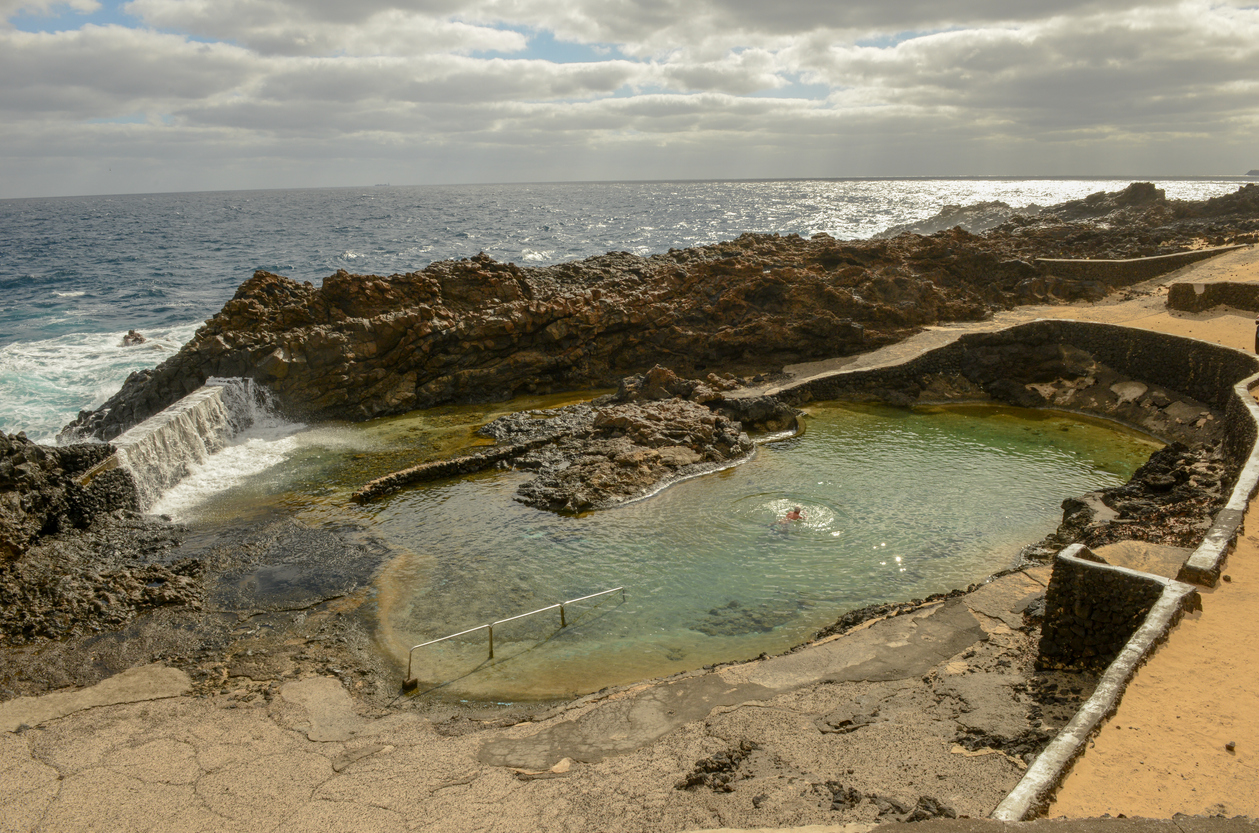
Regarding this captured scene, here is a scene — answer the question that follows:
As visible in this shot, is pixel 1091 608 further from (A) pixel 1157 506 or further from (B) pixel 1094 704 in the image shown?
(A) pixel 1157 506

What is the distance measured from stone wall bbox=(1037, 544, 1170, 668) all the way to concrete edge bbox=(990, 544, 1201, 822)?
5 centimetres

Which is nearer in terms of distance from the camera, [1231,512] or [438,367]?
[1231,512]

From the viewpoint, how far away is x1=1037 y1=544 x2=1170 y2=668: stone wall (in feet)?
30.6

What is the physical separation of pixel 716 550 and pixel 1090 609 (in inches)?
293

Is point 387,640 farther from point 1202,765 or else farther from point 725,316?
point 725,316

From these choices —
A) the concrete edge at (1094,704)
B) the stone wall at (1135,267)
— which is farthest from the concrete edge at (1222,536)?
the stone wall at (1135,267)

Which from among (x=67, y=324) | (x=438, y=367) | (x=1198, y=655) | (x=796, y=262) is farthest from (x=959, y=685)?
(x=67, y=324)

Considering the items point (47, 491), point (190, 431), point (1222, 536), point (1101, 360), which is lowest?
point (47, 491)

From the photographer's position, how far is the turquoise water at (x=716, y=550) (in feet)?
41.2

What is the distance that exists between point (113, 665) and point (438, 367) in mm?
17248

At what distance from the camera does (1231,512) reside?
11.3m

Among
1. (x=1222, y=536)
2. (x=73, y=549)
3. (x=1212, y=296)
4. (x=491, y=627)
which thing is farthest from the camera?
(x=1212, y=296)

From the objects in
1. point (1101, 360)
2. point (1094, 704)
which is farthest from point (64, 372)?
point (1101, 360)

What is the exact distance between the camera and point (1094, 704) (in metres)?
7.36
